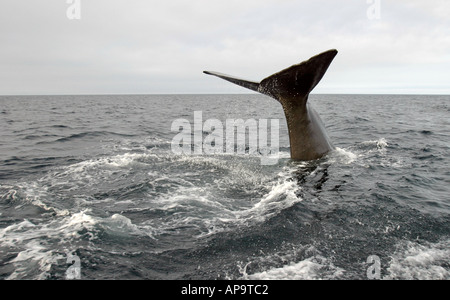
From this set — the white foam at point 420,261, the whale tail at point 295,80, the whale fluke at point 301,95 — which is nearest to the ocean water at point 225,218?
the white foam at point 420,261

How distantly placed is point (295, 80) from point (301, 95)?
785 millimetres

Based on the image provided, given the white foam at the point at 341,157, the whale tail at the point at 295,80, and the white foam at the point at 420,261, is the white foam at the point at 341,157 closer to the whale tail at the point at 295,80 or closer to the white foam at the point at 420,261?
the whale tail at the point at 295,80

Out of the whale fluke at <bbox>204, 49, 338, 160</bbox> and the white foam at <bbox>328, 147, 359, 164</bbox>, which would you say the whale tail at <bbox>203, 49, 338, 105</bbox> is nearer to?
the whale fluke at <bbox>204, 49, 338, 160</bbox>

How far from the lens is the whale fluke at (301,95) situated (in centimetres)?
703

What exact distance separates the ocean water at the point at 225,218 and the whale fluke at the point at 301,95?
20.4 inches

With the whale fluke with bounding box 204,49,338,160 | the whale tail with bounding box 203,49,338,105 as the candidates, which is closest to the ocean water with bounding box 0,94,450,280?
the whale fluke with bounding box 204,49,338,160

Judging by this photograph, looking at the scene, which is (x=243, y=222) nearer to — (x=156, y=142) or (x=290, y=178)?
(x=290, y=178)

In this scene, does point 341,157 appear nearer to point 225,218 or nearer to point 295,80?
point 295,80

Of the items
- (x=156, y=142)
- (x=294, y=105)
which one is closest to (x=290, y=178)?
(x=294, y=105)

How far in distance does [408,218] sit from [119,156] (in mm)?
9395

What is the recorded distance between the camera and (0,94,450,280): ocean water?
464 cm

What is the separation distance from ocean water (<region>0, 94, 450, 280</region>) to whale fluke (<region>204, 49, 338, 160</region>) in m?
0.52
